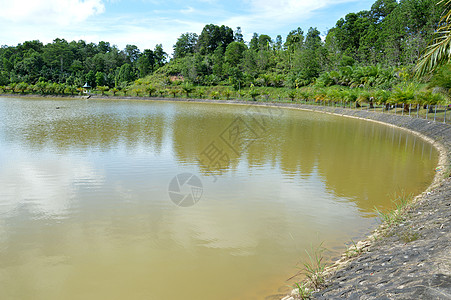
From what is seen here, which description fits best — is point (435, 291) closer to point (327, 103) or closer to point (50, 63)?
point (327, 103)

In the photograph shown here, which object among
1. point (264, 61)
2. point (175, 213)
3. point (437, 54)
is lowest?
point (175, 213)

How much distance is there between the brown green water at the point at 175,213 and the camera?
4.20 metres

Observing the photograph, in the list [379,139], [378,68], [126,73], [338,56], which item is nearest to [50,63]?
[126,73]

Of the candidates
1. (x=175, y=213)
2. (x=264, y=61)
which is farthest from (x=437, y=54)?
(x=264, y=61)

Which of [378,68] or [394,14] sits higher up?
[394,14]

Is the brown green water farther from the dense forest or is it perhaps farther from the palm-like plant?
the dense forest

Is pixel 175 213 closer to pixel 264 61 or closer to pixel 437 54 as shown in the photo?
pixel 437 54

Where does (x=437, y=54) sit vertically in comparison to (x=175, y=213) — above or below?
above

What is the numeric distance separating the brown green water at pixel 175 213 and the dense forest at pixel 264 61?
43.3ft

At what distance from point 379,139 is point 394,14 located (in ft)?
114

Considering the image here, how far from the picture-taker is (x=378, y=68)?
3647 cm

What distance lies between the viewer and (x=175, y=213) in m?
6.25

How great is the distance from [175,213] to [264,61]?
6156 centimetres

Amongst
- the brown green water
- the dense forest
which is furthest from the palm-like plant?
the dense forest
